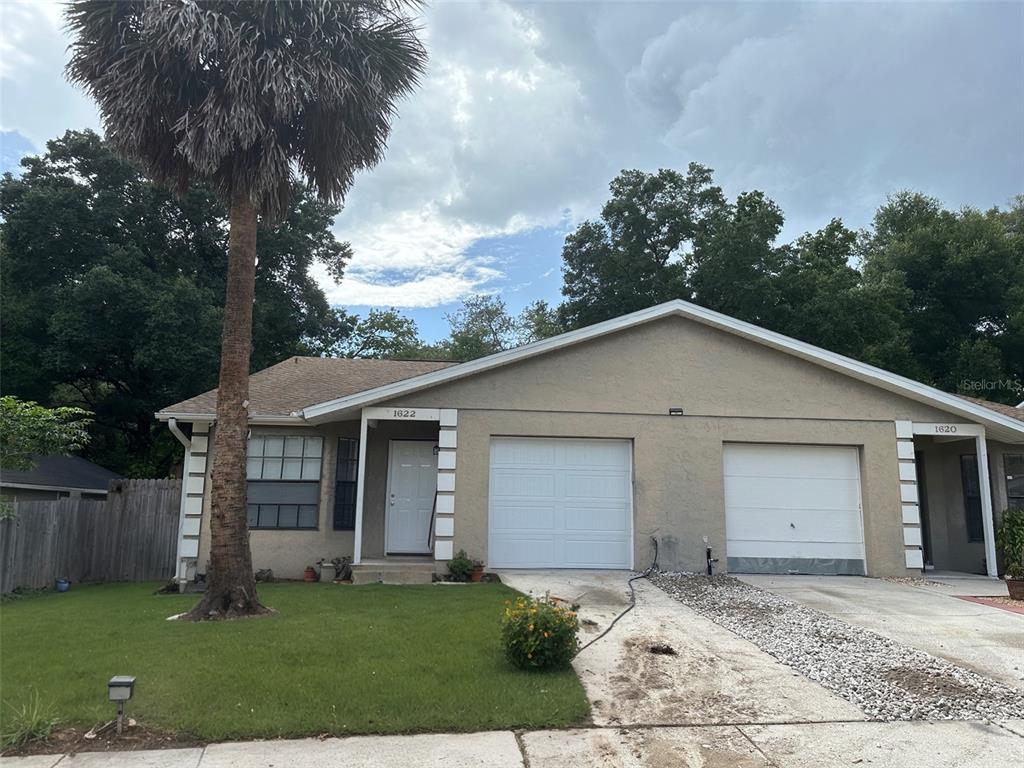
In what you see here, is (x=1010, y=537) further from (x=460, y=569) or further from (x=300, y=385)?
(x=300, y=385)

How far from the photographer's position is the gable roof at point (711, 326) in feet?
36.7

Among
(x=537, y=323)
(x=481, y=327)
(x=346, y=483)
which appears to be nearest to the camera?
(x=346, y=483)

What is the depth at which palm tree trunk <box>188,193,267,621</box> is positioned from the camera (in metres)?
8.09

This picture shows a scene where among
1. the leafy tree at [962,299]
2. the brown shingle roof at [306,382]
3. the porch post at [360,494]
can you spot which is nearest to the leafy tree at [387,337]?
the brown shingle roof at [306,382]

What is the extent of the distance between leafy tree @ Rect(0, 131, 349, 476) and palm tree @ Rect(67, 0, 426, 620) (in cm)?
1223

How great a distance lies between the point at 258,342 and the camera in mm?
24906

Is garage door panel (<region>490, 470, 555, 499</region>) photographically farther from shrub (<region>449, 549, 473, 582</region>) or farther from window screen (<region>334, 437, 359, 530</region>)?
window screen (<region>334, 437, 359, 530</region>)

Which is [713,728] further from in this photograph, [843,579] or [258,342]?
[258,342]

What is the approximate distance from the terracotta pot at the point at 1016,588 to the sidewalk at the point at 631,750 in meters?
6.17

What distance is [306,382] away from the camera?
14.0 meters

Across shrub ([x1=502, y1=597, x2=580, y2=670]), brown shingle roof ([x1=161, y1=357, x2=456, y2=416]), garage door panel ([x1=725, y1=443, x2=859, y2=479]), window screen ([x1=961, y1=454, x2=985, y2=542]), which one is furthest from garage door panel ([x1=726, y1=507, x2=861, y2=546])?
shrub ([x1=502, y1=597, x2=580, y2=670])

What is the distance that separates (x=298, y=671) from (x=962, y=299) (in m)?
27.3

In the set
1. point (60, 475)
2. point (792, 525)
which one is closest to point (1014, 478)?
point (792, 525)

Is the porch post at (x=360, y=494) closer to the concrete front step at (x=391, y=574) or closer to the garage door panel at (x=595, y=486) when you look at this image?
the concrete front step at (x=391, y=574)
